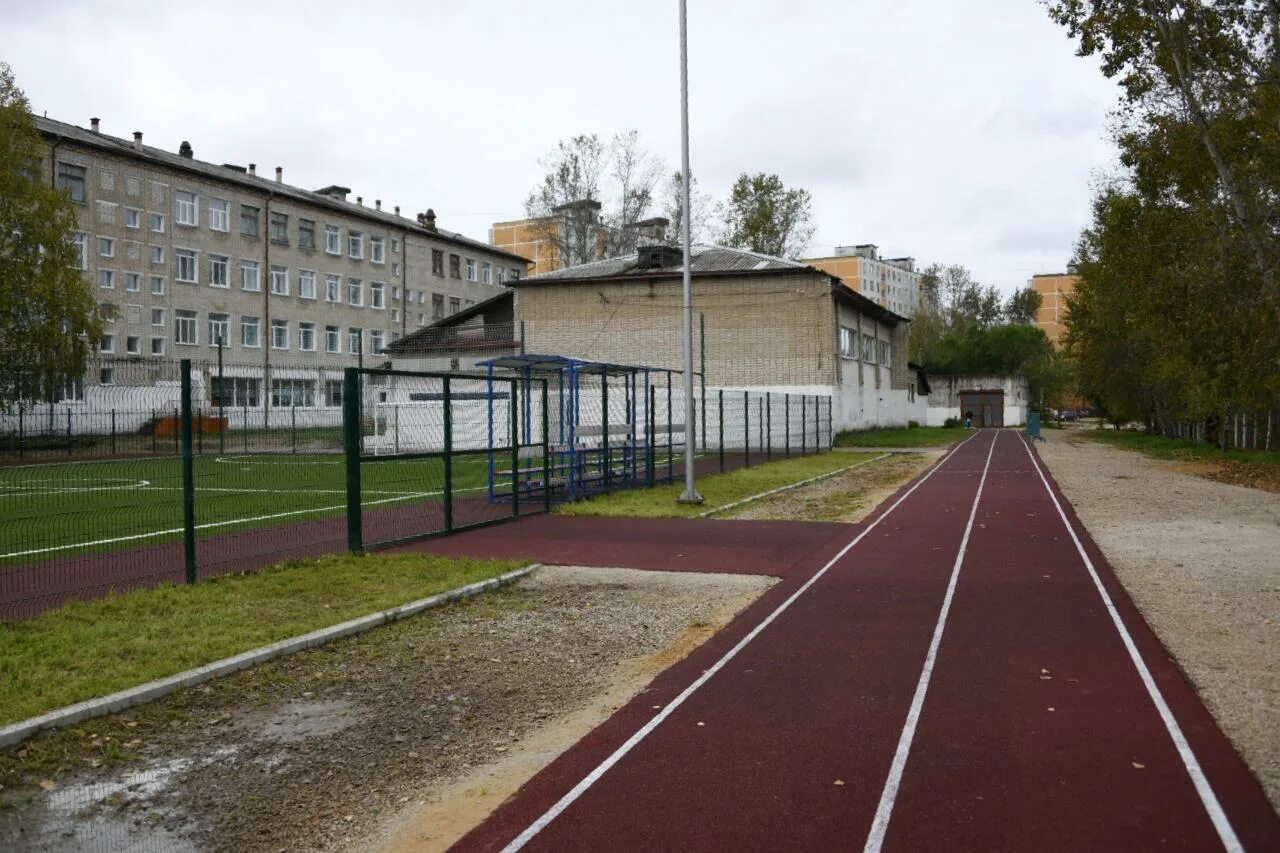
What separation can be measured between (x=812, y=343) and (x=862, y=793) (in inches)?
1408

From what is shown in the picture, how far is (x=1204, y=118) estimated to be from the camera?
76.3 ft

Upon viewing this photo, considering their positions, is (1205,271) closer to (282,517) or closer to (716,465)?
(716,465)

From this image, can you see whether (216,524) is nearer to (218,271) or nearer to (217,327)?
(217,327)

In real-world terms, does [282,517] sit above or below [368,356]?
below

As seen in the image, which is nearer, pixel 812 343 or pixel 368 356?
pixel 812 343

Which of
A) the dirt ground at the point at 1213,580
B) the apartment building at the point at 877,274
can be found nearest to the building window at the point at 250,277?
the dirt ground at the point at 1213,580

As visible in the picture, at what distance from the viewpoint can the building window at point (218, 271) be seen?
165 feet

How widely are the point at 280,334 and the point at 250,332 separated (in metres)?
2.09

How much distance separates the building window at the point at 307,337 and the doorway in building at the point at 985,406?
50.1m

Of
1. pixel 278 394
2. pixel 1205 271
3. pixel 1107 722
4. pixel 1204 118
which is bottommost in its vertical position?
pixel 1107 722

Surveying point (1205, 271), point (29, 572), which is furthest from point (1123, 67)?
point (29, 572)

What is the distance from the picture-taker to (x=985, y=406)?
83000 millimetres

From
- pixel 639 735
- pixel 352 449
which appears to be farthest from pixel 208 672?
pixel 352 449

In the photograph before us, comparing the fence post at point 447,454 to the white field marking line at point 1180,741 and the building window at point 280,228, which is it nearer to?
the white field marking line at point 1180,741
